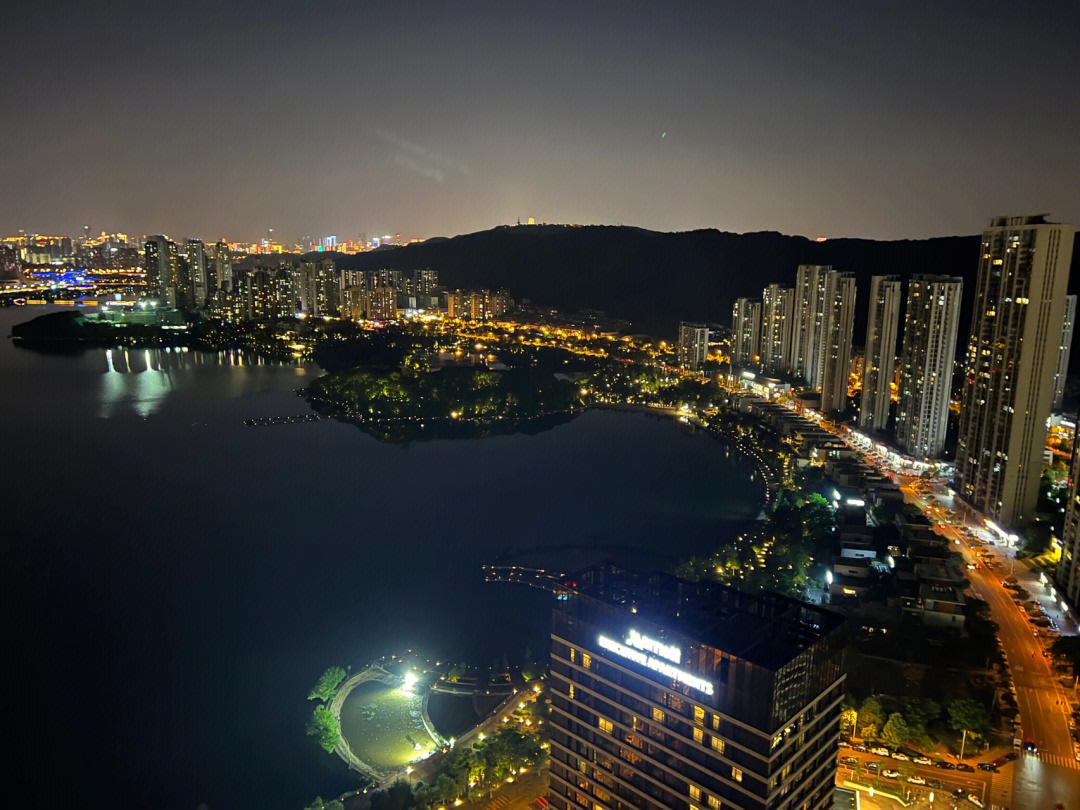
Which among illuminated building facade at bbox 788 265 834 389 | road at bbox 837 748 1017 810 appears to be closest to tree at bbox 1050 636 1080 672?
road at bbox 837 748 1017 810

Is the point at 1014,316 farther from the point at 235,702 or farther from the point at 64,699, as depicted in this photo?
the point at 64,699

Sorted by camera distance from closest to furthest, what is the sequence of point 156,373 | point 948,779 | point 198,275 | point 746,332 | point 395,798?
point 395,798
point 948,779
point 156,373
point 746,332
point 198,275

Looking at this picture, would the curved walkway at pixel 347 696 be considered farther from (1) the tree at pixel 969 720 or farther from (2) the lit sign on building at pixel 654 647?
(1) the tree at pixel 969 720

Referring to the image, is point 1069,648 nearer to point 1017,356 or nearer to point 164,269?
point 1017,356

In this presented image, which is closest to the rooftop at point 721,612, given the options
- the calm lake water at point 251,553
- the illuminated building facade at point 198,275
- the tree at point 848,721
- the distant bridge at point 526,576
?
the tree at point 848,721

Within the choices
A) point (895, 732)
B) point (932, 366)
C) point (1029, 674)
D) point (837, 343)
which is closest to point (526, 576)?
point (895, 732)

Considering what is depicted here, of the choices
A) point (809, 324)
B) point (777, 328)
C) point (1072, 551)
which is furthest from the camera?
point (777, 328)

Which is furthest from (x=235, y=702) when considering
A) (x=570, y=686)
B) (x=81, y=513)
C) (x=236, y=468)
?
(x=236, y=468)

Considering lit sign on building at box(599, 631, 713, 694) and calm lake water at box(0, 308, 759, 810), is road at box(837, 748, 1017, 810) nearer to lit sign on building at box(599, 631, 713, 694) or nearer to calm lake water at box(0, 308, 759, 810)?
lit sign on building at box(599, 631, 713, 694)
